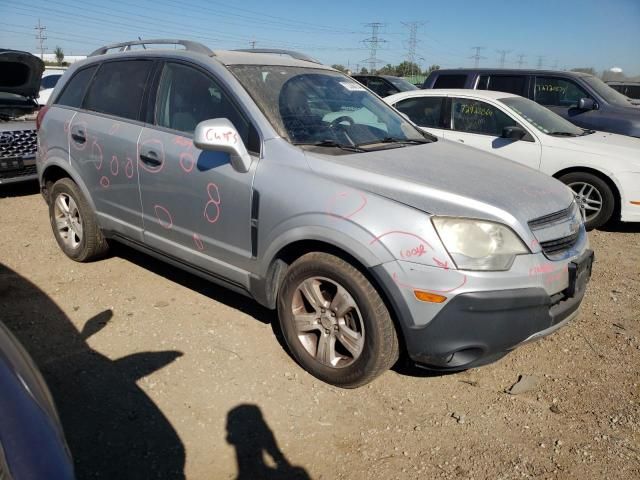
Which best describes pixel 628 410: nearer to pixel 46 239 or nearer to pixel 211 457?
pixel 211 457

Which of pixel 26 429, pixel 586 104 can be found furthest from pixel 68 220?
pixel 586 104

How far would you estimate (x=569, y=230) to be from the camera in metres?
2.98

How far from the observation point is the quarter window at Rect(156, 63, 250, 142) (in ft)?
10.9

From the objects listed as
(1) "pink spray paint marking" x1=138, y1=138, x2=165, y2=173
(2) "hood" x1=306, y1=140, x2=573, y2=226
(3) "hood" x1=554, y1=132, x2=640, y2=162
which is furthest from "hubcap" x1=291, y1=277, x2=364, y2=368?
(3) "hood" x1=554, y1=132, x2=640, y2=162

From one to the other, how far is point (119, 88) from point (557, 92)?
22.7 feet

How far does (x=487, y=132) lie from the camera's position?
655 cm

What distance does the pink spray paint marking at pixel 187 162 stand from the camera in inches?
132

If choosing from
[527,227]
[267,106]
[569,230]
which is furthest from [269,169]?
[569,230]

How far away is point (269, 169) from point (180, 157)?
2.40ft

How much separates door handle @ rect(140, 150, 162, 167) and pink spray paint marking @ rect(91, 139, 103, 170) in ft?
1.79

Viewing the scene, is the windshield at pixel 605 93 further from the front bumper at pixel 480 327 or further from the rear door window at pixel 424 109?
the front bumper at pixel 480 327

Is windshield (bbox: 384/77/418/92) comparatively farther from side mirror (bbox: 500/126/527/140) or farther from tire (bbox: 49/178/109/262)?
tire (bbox: 49/178/109/262)

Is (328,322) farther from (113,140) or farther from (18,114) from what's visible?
(18,114)

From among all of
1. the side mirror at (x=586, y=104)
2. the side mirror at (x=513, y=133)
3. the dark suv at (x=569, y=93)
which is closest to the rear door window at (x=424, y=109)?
the side mirror at (x=513, y=133)
